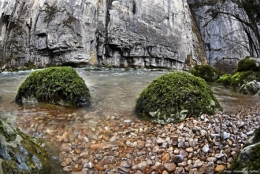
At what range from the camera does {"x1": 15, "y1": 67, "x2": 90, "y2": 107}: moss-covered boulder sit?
240 inches

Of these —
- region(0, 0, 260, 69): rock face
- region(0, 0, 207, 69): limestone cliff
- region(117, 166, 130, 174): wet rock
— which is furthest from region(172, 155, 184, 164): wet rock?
region(0, 0, 207, 69): limestone cliff

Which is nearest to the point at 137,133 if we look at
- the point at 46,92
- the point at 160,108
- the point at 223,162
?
the point at 160,108

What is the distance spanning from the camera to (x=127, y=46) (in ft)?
87.9

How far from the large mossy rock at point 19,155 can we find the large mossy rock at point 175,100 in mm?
2346

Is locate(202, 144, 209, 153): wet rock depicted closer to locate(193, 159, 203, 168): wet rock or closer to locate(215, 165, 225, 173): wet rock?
locate(193, 159, 203, 168): wet rock

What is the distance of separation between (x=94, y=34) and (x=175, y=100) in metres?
22.6

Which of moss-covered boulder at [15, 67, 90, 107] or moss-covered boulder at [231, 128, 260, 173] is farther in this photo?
moss-covered boulder at [15, 67, 90, 107]

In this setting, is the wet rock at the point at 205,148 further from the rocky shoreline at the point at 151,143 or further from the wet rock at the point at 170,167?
the wet rock at the point at 170,167

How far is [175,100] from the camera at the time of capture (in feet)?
16.0

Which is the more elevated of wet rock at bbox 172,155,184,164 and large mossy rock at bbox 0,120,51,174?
large mossy rock at bbox 0,120,51,174

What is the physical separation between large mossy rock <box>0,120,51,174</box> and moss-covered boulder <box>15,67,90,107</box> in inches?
102

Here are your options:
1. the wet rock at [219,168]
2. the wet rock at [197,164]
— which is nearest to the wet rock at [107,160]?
the wet rock at [197,164]

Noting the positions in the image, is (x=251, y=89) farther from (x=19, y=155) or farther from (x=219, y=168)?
(x=19, y=155)

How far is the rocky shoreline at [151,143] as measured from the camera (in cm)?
344
